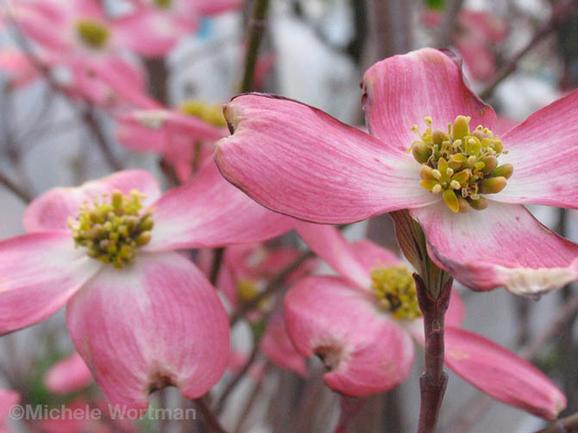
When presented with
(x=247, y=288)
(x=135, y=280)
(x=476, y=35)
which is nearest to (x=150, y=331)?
(x=135, y=280)

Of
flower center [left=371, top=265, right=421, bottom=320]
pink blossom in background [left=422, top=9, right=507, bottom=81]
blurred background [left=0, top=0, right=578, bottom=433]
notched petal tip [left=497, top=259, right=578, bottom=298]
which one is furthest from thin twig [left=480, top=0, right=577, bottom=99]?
pink blossom in background [left=422, top=9, right=507, bottom=81]

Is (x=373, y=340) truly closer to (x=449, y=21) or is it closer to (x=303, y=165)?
(x=303, y=165)

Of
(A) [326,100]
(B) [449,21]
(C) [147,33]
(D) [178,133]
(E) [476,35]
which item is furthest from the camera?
(A) [326,100]

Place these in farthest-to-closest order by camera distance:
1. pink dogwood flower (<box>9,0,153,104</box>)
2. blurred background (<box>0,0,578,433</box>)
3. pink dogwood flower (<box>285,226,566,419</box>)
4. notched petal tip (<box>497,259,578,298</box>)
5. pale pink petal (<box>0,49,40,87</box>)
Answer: pale pink petal (<box>0,49,40,87</box>)
pink dogwood flower (<box>9,0,153,104</box>)
blurred background (<box>0,0,578,433</box>)
pink dogwood flower (<box>285,226,566,419</box>)
notched petal tip (<box>497,259,578,298</box>)

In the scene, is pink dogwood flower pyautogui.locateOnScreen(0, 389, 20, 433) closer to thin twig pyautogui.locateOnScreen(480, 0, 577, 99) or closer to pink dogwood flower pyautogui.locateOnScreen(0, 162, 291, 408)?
pink dogwood flower pyautogui.locateOnScreen(0, 162, 291, 408)

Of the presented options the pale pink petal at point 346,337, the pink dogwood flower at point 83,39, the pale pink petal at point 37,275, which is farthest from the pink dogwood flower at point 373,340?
the pink dogwood flower at point 83,39

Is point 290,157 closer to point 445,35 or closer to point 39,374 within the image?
point 445,35
